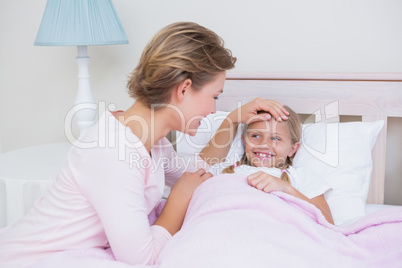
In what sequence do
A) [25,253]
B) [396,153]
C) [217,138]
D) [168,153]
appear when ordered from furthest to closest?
[396,153]
[217,138]
[168,153]
[25,253]

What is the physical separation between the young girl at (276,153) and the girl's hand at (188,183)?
0.17 meters

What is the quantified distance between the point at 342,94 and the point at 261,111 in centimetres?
32

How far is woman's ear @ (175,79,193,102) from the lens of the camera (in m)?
1.05

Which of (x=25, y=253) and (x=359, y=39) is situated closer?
(x=25, y=253)

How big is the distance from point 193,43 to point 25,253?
609mm

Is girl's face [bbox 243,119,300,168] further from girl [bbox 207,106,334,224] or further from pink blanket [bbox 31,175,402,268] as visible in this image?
pink blanket [bbox 31,175,402,268]

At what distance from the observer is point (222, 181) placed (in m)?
1.17

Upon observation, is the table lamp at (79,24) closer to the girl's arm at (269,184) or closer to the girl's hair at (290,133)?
the girl's hair at (290,133)

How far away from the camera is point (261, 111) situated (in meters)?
1.45

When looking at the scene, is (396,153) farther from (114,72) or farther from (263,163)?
(114,72)

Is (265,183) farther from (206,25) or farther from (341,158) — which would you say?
(206,25)

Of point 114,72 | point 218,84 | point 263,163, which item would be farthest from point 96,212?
point 114,72

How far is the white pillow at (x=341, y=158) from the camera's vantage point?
1.38 m

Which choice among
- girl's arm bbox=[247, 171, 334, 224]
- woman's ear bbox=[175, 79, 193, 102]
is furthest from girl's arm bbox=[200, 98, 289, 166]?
woman's ear bbox=[175, 79, 193, 102]
